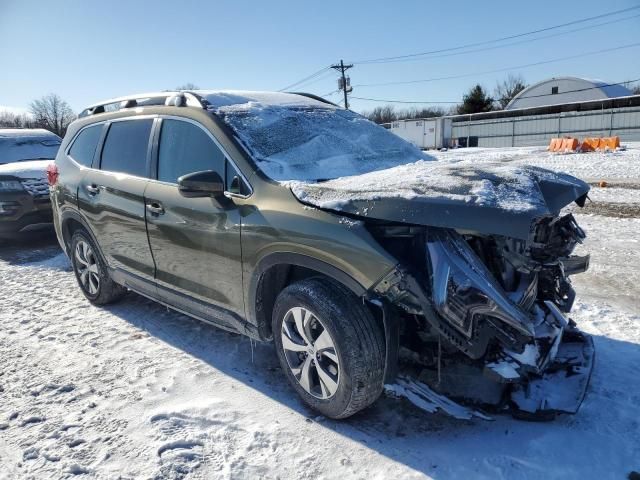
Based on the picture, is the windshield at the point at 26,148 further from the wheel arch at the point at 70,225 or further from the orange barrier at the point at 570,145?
the orange barrier at the point at 570,145

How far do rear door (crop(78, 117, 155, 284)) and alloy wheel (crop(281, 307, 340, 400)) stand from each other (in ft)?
5.05

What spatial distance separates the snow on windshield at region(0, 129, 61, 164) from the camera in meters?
8.80

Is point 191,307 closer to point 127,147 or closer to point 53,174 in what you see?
point 127,147

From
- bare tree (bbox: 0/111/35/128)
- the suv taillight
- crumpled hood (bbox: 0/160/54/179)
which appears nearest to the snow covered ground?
the suv taillight

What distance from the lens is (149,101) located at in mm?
4062

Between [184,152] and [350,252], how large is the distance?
172 centimetres

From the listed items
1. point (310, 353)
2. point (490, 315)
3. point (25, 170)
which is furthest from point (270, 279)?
point (25, 170)

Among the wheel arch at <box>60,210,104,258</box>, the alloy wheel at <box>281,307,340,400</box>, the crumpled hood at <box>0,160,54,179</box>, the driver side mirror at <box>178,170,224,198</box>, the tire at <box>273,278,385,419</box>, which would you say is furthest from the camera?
the crumpled hood at <box>0,160,54,179</box>

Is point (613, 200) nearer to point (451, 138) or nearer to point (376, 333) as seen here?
point (376, 333)

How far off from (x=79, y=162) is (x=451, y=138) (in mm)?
42303

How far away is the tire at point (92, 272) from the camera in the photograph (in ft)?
15.3

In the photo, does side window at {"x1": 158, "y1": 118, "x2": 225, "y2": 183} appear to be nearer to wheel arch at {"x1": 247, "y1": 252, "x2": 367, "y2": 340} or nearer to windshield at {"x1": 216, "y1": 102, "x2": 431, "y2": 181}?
windshield at {"x1": 216, "y1": 102, "x2": 431, "y2": 181}

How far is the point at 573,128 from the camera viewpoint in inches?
1362

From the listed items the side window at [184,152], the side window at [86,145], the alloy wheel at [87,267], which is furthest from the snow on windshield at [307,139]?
the alloy wheel at [87,267]
